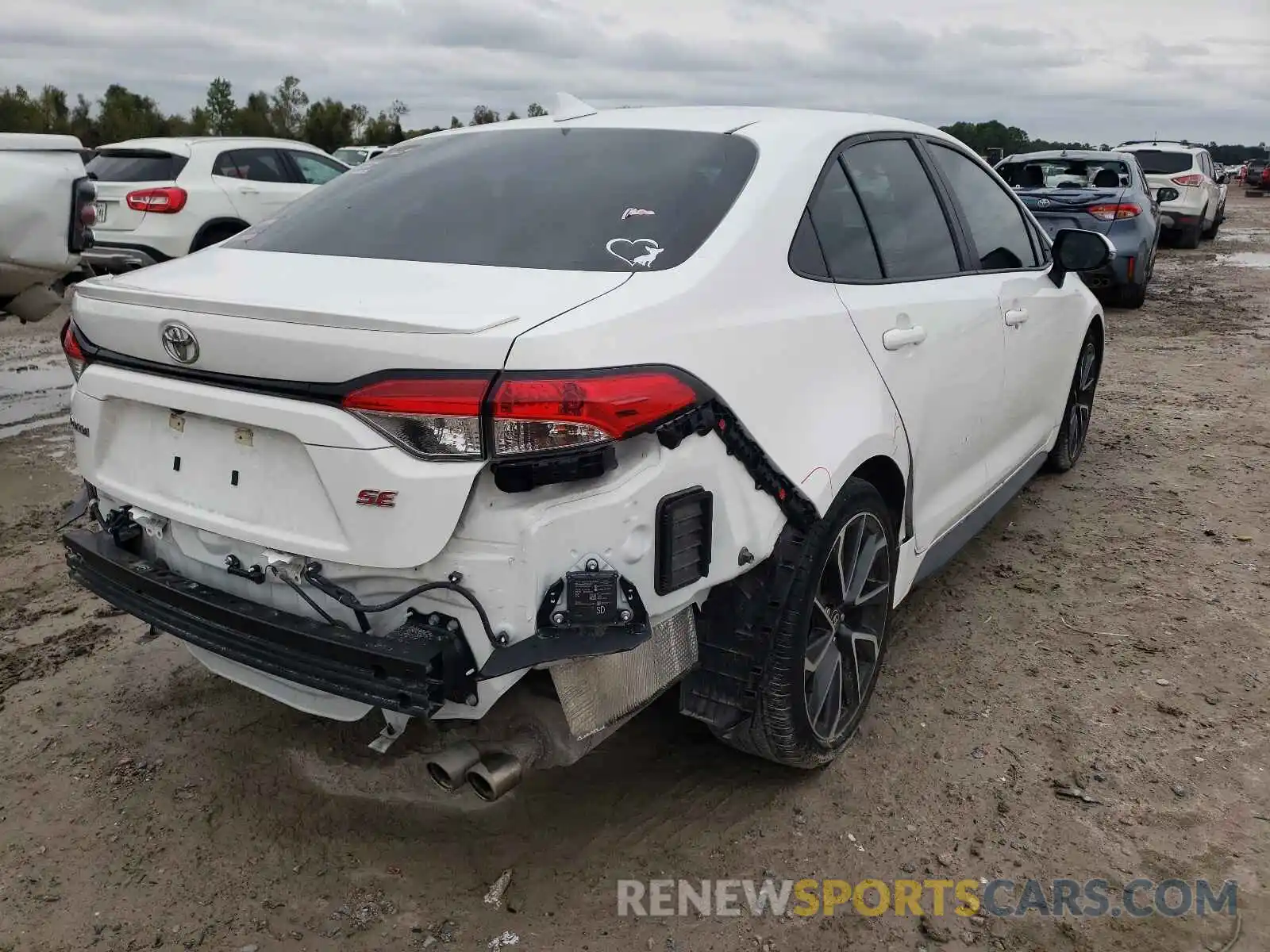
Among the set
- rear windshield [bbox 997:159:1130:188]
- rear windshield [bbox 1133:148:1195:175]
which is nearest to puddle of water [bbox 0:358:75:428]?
rear windshield [bbox 997:159:1130:188]

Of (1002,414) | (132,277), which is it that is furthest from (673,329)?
(1002,414)

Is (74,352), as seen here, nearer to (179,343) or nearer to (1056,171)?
(179,343)

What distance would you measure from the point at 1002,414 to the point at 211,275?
2722 mm

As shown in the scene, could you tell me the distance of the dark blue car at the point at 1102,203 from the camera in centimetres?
1026

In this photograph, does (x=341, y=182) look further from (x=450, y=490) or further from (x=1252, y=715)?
(x=1252, y=715)

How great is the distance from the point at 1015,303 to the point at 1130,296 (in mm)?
8290

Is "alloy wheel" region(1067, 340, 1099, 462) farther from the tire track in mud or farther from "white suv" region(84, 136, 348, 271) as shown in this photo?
"white suv" region(84, 136, 348, 271)

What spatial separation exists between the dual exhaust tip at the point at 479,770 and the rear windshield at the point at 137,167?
29.5 feet

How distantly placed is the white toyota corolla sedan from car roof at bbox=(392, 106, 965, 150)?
0.02 meters

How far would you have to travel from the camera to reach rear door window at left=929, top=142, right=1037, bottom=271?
363 centimetres

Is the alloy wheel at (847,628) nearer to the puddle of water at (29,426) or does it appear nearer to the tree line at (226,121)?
the puddle of water at (29,426)

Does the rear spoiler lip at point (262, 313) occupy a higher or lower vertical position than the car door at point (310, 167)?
higher

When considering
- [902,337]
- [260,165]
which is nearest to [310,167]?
[260,165]

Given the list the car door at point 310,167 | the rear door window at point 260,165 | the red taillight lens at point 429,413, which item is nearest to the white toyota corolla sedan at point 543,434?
the red taillight lens at point 429,413
